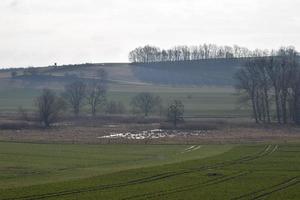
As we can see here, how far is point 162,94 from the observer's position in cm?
17475

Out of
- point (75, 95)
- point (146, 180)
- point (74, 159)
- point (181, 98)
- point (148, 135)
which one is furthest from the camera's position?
point (181, 98)

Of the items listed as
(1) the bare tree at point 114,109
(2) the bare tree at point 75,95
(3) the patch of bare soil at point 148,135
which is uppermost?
(2) the bare tree at point 75,95

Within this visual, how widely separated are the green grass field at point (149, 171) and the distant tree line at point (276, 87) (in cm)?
4447

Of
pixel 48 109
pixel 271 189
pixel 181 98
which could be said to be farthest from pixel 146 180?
pixel 181 98

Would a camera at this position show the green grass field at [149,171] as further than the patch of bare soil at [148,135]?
No

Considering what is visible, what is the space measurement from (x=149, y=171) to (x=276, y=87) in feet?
241

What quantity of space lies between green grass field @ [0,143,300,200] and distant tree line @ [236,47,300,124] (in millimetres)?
44474

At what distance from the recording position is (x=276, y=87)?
11669 cm

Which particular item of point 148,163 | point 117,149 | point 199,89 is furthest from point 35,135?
point 199,89

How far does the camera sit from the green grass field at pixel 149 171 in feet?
121

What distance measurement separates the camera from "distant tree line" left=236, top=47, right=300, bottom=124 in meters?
113

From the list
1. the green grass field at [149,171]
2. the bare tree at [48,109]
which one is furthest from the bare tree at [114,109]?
the green grass field at [149,171]

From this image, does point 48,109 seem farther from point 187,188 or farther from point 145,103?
point 187,188

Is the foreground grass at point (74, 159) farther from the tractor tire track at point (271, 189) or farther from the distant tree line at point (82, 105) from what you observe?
the distant tree line at point (82, 105)
